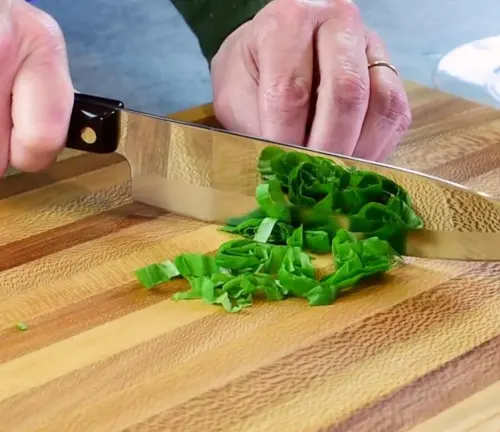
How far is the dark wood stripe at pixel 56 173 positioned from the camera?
3.24 ft

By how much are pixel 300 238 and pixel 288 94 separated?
18 cm

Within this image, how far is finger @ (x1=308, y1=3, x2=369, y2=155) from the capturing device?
3.08 ft

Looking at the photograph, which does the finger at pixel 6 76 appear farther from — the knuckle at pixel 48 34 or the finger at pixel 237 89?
the finger at pixel 237 89

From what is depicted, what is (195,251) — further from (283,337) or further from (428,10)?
(428,10)

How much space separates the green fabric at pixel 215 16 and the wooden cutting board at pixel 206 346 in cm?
42

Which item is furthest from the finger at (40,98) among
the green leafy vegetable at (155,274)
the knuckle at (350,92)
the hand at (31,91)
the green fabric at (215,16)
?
the green fabric at (215,16)

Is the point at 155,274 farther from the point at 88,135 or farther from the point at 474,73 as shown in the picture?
the point at 474,73

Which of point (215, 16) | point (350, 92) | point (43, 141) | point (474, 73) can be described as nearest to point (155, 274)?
point (43, 141)

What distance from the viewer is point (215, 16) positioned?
1288mm

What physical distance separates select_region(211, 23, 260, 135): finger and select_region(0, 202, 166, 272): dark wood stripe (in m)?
0.18

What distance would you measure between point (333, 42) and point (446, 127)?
9.4 inches

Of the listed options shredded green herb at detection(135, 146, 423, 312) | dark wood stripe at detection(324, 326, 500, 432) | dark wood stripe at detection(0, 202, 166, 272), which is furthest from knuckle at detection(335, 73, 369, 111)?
dark wood stripe at detection(324, 326, 500, 432)

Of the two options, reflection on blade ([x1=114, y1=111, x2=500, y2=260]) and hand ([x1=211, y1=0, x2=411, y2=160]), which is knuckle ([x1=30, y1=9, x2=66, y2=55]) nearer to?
reflection on blade ([x1=114, y1=111, x2=500, y2=260])

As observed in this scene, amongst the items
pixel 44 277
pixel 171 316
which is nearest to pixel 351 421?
pixel 171 316
